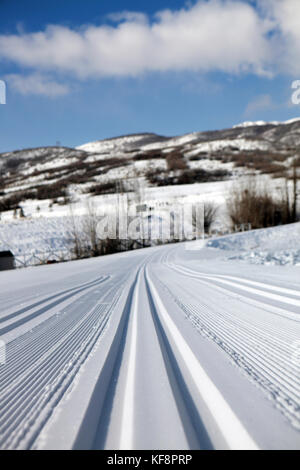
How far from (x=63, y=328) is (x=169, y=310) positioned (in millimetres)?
946

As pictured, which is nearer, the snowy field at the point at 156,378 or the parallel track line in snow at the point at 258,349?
the snowy field at the point at 156,378

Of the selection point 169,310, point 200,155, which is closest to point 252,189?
point 169,310

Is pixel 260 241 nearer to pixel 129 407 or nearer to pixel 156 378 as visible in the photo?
pixel 156 378

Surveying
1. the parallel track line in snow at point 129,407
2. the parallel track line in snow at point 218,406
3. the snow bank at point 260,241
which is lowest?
the parallel track line in snow at point 129,407

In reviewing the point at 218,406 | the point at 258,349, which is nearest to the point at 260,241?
the point at 258,349

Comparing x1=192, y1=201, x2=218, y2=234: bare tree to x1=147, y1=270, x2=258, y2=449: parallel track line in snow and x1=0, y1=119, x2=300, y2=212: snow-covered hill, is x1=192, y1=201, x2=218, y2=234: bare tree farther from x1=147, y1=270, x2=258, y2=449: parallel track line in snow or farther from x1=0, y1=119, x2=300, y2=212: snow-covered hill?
x1=147, y1=270, x2=258, y2=449: parallel track line in snow

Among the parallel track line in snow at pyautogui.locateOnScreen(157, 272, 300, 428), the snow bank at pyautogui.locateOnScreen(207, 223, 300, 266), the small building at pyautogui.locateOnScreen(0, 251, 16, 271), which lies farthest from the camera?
the small building at pyautogui.locateOnScreen(0, 251, 16, 271)

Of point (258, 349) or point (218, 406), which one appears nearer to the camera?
point (218, 406)

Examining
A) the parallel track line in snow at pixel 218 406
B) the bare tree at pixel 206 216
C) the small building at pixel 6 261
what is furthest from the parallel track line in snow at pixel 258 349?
the bare tree at pixel 206 216

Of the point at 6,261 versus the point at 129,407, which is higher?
the point at 129,407

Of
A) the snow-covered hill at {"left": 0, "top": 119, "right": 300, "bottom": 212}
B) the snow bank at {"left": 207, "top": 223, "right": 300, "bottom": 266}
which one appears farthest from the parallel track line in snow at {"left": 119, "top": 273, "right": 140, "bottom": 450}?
the snow-covered hill at {"left": 0, "top": 119, "right": 300, "bottom": 212}

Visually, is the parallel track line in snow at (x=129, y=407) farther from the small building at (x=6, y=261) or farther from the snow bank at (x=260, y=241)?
the small building at (x=6, y=261)
